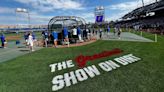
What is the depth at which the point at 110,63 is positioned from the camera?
10.1 metres

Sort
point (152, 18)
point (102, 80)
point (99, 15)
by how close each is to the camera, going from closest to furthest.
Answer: point (102, 80) < point (99, 15) < point (152, 18)

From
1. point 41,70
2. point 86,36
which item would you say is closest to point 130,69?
point 41,70

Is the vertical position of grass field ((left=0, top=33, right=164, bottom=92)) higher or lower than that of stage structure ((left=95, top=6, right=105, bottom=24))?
lower

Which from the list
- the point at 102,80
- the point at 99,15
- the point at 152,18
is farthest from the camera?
the point at 152,18

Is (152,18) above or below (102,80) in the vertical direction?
above

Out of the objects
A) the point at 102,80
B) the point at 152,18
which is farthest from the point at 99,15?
the point at 102,80

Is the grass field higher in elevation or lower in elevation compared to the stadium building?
lower

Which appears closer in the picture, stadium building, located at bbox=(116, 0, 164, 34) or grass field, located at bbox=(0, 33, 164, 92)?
grass field, located at bbox=(0, 33, 164, 92)

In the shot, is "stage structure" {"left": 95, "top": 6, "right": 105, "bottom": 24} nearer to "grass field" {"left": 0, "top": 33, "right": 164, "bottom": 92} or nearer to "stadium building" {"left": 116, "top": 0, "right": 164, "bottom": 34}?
"stadium building" {"left": 116, "top": 0, "right": 164, "bottom": 34}

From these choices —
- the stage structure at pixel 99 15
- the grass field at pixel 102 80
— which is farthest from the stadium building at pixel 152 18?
the grass field at pixel 102 80

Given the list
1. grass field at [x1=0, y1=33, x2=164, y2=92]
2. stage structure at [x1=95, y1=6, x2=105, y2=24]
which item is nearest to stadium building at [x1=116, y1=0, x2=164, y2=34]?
stage structure at [x1=95, y1=6, x2=105, y2=24]

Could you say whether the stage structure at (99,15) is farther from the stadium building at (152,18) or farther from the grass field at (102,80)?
the grass field at (102,80)

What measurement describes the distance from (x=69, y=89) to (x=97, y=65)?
3565 mm

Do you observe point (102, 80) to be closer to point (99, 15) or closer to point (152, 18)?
point (99, 15)
